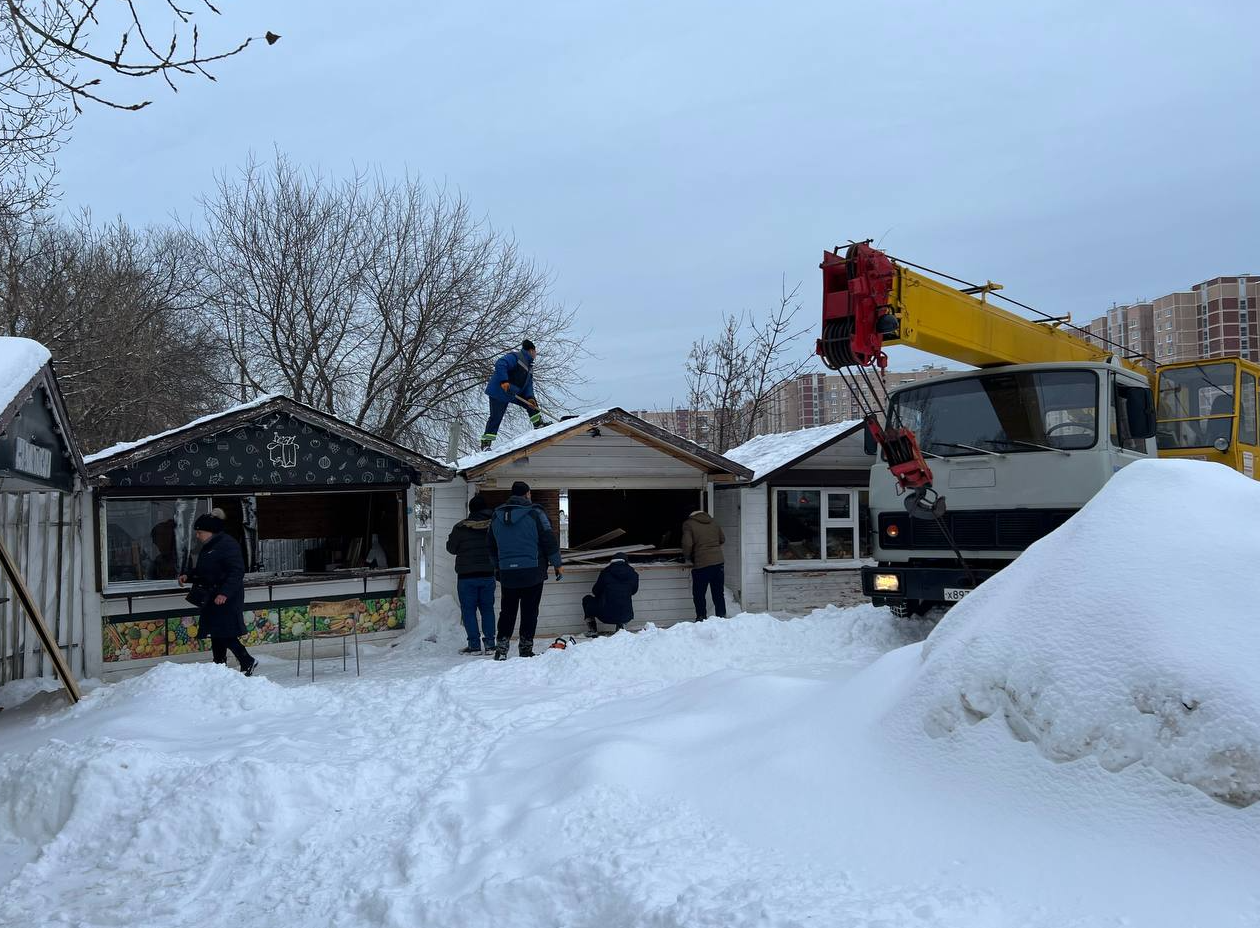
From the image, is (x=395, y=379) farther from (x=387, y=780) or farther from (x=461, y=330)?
(x=387, y=780)

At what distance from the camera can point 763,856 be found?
3.73 metres

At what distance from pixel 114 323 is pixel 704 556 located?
1306 centimetres

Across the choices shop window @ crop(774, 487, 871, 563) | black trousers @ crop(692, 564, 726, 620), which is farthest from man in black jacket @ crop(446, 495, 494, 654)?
shop window @ crop(774, 487, 871, 563)

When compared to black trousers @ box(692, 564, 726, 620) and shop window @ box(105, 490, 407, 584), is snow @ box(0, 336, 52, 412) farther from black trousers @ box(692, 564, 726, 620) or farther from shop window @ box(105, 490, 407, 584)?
black trousers @ box(692, 564, 726, 620)

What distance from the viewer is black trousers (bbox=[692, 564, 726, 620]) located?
1245 cm

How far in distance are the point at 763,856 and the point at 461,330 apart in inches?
654

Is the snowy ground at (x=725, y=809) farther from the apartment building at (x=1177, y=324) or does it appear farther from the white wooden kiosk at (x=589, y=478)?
the apartment building at (x=1177, y=324)

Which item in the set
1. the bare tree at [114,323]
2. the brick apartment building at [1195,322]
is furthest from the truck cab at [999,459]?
the brick apartment building at [1195,322]

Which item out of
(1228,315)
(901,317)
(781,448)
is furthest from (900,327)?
(1228,315)

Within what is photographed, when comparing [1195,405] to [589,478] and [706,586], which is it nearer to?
[706,586]

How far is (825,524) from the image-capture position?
46.1 feet

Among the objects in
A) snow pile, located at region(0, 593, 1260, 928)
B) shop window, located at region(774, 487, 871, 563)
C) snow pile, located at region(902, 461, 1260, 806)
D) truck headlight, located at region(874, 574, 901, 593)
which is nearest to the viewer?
snow pile, located at region(0, 593, 1260, 928)

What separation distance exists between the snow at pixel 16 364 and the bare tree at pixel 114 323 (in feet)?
25.4

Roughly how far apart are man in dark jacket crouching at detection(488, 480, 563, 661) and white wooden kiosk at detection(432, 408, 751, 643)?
209 centimetres
